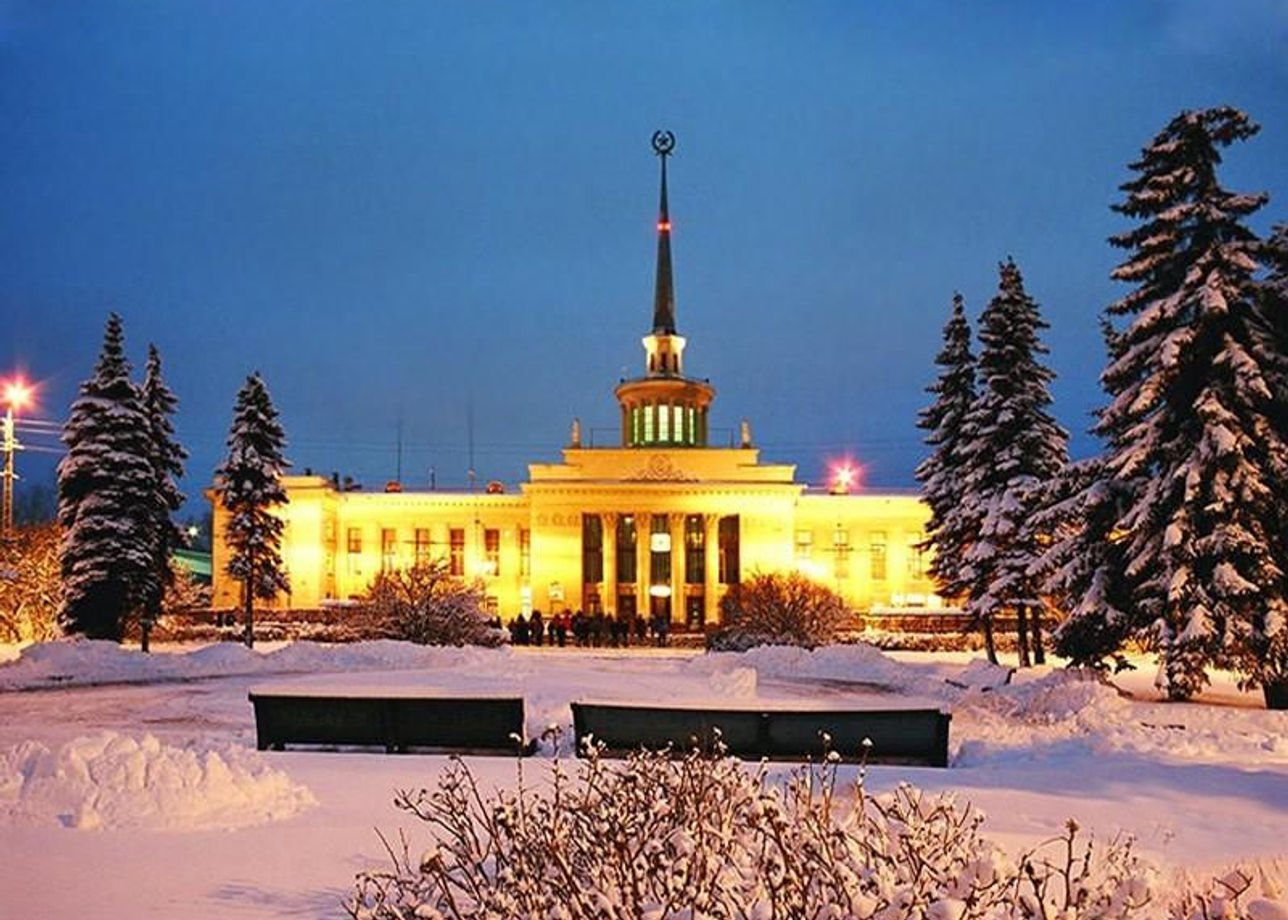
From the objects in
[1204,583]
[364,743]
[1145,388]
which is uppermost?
[1145,388]

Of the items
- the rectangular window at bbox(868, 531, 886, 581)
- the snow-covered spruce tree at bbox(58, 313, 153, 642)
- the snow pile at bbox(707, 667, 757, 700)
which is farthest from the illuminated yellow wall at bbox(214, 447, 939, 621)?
the snow pile at bbox(707, 667, 757, 700)

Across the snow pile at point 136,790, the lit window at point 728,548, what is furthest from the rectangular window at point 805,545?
the snow pile at point 136,790

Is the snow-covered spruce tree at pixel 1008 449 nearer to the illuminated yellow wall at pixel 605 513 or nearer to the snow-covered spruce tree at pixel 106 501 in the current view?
the snow-covered spruce tree at pixel 106 501

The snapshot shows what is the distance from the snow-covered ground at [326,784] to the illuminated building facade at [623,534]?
4492 cm

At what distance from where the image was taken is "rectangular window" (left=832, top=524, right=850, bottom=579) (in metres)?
66.5

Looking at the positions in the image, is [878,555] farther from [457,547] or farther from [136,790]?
A: [136,790]

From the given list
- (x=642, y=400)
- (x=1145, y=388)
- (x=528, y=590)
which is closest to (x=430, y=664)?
(x=1145, y=388)

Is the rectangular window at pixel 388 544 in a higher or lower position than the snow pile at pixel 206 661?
higher

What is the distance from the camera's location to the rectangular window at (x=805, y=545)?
6688 cm

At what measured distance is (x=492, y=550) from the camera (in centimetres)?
6794

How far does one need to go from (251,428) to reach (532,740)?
94.4 feet

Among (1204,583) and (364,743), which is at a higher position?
(1204,583)

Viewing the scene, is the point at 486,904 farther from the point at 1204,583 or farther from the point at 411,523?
the point at 411,523

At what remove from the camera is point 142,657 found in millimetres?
25422
